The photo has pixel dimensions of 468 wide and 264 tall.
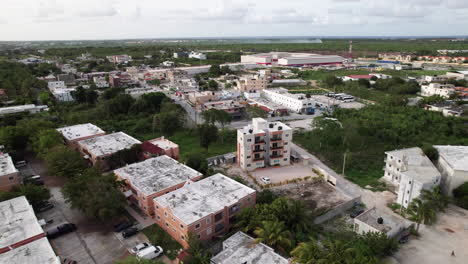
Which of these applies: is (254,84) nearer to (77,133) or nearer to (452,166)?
(77,133)

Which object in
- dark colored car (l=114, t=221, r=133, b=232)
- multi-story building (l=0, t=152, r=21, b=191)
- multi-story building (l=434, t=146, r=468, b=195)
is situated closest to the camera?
dark colored car (l=114, t=221, r=133, b=232)

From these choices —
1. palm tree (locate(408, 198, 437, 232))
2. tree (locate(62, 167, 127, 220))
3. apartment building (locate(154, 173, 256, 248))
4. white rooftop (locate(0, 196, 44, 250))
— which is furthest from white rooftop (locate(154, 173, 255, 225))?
palm tree (locate(408, 198, 437, 232))

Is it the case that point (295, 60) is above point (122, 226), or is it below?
above

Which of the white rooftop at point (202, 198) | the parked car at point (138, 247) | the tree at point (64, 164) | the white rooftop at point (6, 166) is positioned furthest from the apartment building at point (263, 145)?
the white rooftop at point (6, 166)

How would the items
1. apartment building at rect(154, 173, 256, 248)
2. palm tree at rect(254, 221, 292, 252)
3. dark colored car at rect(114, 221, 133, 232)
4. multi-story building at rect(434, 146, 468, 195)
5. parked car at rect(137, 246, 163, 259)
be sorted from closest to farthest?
palm tree at rect(254, 221, 292, 252)
parked car at rect(137, 246, 163, 259)
apartment building at rect(154, 173, 256, 248)
dark colored car at rect(114, 221, 133, 232)
multi-story building at rect(434, 146, 468, 195)

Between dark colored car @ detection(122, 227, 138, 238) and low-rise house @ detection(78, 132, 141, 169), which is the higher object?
low-rise house @ detection(78, 132, 141, 169)

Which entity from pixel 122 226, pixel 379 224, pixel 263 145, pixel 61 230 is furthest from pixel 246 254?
pixel 263 145

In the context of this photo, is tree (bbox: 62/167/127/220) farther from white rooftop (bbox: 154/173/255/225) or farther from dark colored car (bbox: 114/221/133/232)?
white rooftop (bbox: 154/173/255/225)

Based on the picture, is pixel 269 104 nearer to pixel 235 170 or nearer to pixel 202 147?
pixel 202 147
